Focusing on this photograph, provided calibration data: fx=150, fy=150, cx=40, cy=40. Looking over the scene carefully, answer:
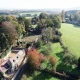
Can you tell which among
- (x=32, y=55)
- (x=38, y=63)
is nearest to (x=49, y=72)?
(x=38, y=63)

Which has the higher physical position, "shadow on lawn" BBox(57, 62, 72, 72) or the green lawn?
"shadow on lawn" BBox(57, 62, 72, 72)

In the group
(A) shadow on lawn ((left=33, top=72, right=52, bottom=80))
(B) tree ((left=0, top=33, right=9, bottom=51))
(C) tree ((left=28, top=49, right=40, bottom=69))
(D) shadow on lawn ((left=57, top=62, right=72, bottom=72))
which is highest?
(B) tree ((left=0, top=33, right=9, bottom=51))

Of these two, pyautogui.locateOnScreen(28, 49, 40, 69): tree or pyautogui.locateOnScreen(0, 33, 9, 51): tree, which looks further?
pyautogui.locateOnScreen(0, 33, 9, 51): tree

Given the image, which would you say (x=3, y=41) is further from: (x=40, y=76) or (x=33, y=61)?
(x=40, y=76)

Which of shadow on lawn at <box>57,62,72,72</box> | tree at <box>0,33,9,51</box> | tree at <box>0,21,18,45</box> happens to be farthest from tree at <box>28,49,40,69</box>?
tree at <box>0,21,18,45</box>

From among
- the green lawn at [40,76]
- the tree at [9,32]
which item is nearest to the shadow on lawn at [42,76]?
the green lawn at [40,76]

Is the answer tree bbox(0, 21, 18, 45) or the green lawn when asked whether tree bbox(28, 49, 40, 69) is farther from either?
tree bbox(0, 21, 18, 45)

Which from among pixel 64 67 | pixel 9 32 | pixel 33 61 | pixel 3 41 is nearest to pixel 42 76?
pixel 33 61

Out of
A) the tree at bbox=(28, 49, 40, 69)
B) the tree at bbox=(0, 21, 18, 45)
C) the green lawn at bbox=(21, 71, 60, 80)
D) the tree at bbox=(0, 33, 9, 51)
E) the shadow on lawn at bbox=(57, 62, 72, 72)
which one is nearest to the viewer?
the green lawn at bbox=(21, 71, 60, 80)

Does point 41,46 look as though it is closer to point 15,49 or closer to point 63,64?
point 15,49

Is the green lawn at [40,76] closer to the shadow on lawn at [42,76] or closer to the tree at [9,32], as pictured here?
the shadow on lawn at [42,76]

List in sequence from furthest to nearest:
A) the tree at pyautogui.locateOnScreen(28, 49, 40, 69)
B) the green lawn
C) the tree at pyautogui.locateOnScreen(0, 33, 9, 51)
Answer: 1. the tree at pyautogui.locateOnScreen(0, 33, 9, 51)
2. the tree at pyautogui.locateOnScreen(28, 49, 40, 69)
3. the green lawn
